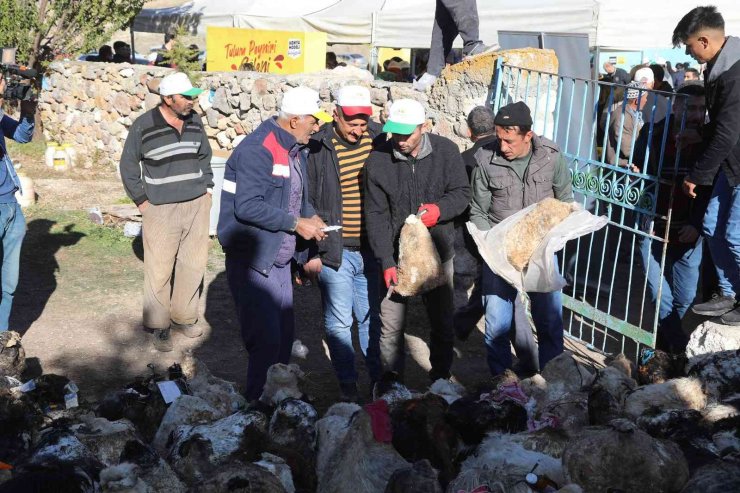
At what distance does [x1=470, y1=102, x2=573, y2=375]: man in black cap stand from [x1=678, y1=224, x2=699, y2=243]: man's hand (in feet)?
3.12

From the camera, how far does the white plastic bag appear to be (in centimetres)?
483

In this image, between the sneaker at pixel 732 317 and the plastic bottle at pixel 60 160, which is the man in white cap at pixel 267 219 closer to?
the sneaker at pixel 732 317

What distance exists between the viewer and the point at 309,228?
4590mm

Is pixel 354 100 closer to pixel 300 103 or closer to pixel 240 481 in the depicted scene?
pixel 300 103

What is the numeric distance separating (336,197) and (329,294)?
1.95 ft

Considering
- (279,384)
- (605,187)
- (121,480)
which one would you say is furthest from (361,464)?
(605,187)

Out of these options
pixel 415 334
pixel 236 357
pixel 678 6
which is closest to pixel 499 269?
pixel 415 334

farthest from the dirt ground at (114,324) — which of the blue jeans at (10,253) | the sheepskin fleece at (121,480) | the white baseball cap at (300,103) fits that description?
the sheepskin fleece at (121,480)

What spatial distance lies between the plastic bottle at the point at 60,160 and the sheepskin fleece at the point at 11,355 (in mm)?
8584

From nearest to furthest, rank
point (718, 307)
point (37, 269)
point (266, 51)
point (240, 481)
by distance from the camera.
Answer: point (240, 481)
point (718, 307)
point (37, 269)
point (266, 51)

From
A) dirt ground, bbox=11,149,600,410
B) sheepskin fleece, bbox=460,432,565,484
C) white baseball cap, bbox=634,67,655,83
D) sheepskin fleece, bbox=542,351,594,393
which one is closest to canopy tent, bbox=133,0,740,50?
white baseball cap, bbox=634,67,655,83

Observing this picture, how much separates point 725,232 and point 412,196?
1963 millimetres

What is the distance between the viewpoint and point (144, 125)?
6180 mm

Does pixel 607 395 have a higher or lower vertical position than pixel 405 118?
lower
